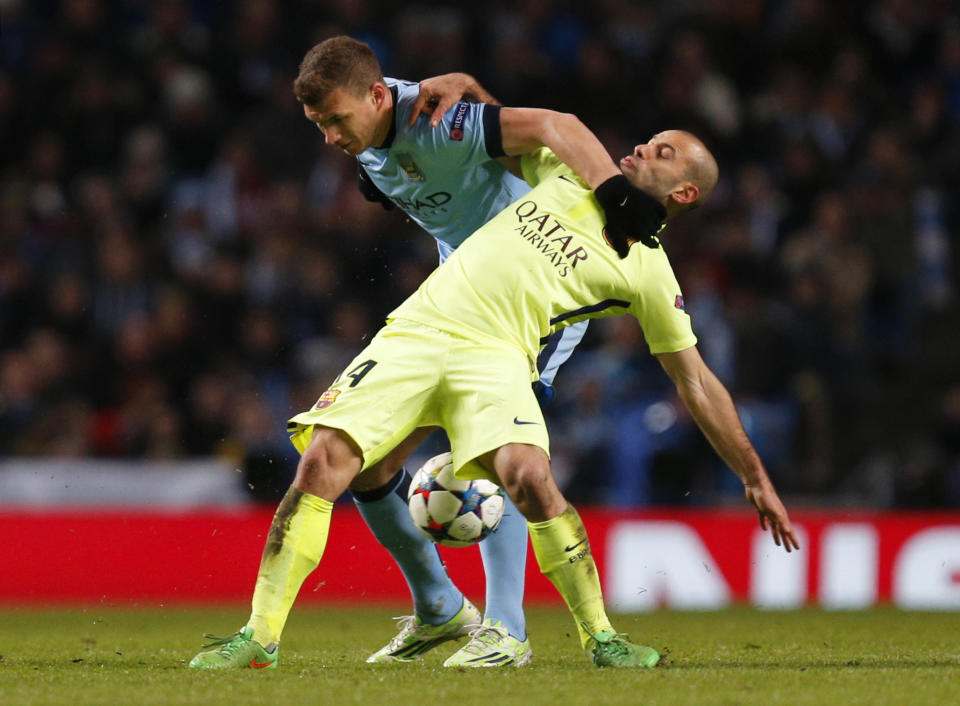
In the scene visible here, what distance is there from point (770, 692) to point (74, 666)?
7.50 ft

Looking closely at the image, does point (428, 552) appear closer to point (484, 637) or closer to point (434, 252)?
point (484, 637)

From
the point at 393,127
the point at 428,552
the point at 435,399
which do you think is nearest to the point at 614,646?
the point at 428,552

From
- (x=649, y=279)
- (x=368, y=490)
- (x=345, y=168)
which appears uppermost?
(x=345, y=168)

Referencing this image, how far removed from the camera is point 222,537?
346 inches

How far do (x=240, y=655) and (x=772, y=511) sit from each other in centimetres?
179

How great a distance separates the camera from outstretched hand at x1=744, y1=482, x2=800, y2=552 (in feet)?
16.1

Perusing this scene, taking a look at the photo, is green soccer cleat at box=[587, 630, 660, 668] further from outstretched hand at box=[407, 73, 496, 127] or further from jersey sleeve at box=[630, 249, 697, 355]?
outstretched hand at box=[407, 73, 496, 127]

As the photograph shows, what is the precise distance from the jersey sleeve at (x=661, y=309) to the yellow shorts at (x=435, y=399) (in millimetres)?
440

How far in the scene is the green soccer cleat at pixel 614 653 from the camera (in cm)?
462

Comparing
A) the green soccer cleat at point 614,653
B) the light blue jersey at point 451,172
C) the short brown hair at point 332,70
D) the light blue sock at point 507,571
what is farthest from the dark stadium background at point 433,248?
the green soccer cleat at point 614,653

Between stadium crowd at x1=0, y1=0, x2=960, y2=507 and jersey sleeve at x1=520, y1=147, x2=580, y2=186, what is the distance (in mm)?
3423

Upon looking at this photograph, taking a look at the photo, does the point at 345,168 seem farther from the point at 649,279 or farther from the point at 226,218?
the point at 649,279

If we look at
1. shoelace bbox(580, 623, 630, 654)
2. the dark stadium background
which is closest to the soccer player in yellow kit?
shoelace bbox(580, 623, 630, 654)

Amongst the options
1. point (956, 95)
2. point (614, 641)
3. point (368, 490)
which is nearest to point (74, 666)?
point (368, 490)
